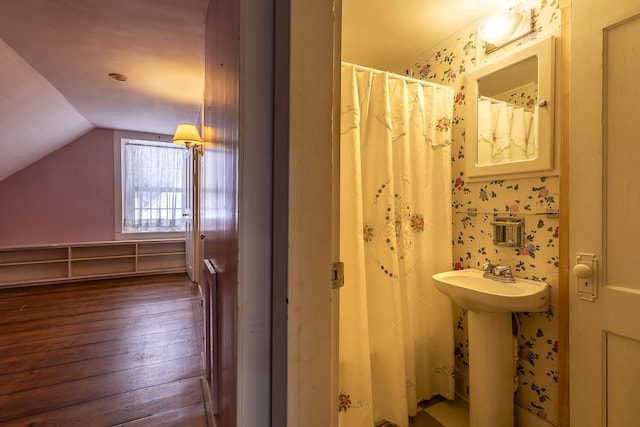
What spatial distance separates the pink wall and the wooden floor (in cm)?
91

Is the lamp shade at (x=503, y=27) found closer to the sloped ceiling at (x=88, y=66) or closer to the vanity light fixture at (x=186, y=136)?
the sloped ceiling at (x=88, y=66)

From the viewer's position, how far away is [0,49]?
207 centimetres

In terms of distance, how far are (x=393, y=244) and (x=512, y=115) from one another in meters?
0.99

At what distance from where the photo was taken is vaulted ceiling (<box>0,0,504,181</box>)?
5.72 ft

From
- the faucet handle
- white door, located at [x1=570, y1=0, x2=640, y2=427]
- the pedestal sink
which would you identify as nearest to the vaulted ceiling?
white door, located at [x1=570, y1=0, x2=640, y2=427]

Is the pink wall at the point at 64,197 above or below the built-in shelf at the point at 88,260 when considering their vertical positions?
above

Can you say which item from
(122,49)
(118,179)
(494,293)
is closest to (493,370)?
(494,293)

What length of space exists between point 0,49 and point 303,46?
108 inches

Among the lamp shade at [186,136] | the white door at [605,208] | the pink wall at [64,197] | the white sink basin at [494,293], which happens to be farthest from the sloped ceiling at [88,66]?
the white sink basin at [494,293]

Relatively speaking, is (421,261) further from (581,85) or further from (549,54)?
(549,54)

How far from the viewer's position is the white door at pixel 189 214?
4.13 metres

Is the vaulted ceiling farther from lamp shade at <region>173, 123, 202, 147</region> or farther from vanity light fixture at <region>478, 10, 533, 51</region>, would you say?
lamp shade at <region>173, 123, 202, 147</region>

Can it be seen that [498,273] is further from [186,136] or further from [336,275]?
[186,136]

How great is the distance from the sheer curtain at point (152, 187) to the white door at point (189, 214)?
0.17m
